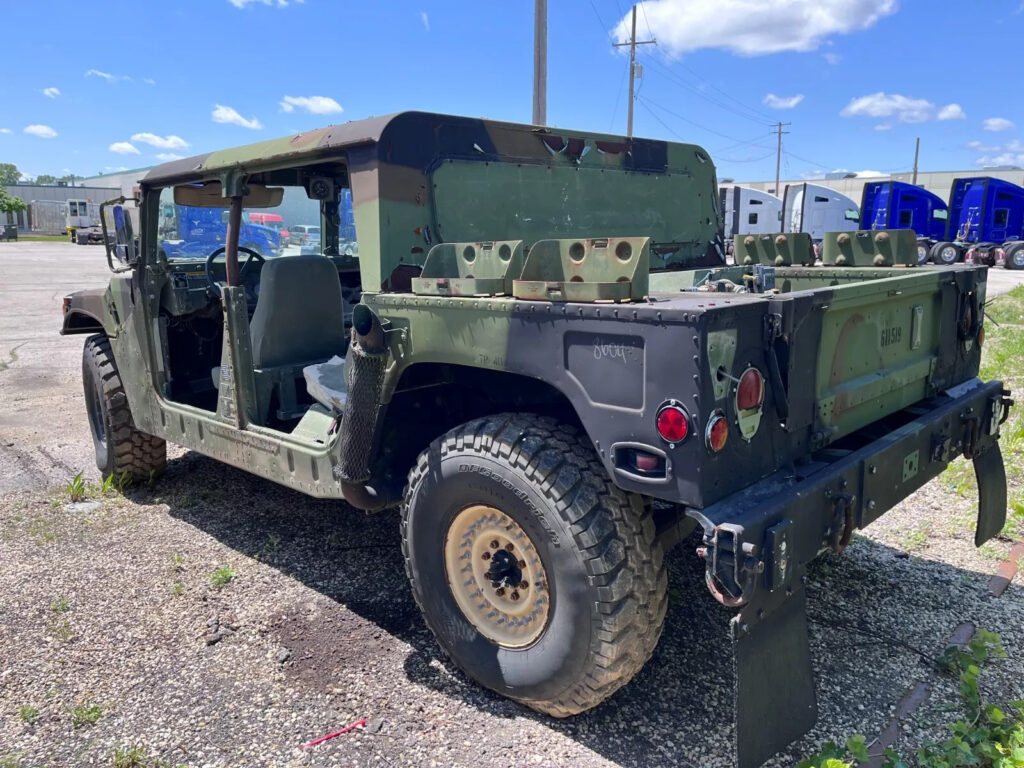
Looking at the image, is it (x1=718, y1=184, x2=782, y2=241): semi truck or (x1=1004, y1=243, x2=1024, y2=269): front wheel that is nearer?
(x1=1004, y1=243, x2=1024, y2=269): front wheel

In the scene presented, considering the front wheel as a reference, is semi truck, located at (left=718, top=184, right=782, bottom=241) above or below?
above

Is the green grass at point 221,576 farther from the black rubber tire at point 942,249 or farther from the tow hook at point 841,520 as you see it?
the black rubber tire at point 942,249

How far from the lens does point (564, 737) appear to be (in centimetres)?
267

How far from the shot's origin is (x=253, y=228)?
469cm

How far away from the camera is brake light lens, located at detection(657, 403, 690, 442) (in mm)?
2146

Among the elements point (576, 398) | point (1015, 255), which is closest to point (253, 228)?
point (576, 398)

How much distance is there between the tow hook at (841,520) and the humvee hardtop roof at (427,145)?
2.05 metres

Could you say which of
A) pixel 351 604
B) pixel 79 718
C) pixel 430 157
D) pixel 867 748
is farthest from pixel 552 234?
pixel 79 718

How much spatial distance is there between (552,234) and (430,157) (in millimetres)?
756

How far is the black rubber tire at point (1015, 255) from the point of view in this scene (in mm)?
24078

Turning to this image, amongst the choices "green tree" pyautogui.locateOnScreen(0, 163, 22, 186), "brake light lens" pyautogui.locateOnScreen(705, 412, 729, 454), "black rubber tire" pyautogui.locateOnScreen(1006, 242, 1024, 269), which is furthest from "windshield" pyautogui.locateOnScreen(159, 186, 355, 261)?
"green tree" pyautogui.locateOnScreen(0, 163, 22, 186)

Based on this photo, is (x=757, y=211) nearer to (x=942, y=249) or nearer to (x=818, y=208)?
(x=818, y=208)

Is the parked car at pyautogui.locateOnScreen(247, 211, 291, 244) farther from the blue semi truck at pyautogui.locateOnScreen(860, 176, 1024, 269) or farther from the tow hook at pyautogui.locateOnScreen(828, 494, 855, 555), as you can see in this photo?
the blue semi truck at pyautogui.locateOnScreen(860, 176, 1024, 269)

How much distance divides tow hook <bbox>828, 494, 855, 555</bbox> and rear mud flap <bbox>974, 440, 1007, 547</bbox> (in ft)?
5.17
